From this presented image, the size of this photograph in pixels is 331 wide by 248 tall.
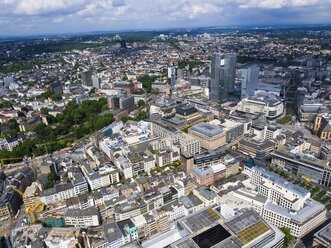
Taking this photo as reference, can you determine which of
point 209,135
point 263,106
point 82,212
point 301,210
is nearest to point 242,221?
point 301,210

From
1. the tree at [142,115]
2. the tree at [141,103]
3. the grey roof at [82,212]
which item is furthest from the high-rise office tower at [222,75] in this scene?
the grey roof at [82,212]

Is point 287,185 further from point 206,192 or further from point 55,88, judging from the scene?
point 55,88

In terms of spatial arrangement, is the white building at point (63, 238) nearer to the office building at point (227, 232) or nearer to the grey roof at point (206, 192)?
the office building at point (227, 232)

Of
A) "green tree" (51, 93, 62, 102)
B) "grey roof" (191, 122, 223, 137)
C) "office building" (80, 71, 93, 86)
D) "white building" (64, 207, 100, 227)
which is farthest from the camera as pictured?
"office building" (80, 71, 93, 86)

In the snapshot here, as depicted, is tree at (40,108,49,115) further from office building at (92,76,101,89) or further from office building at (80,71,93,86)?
office building at (80,71,93,86)

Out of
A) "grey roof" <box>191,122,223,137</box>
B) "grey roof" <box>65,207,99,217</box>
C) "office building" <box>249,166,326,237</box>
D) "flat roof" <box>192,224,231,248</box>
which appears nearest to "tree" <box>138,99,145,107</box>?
"grey roof" <box>191,122,223,137</box>

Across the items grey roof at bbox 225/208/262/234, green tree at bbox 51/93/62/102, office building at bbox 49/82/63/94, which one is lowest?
grey roof at bbox 225/208/262/234
